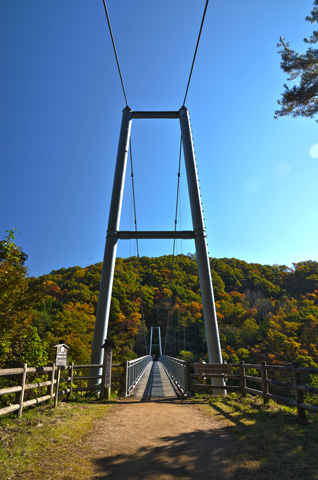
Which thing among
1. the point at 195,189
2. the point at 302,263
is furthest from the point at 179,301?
the point at 195,189

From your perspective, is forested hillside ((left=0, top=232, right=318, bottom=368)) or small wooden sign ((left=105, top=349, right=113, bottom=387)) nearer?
small wooden sign ((left=105, top=349, right=113, bottom=387))

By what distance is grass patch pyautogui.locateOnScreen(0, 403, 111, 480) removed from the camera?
2.84 m

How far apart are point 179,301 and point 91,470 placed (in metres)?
53.2

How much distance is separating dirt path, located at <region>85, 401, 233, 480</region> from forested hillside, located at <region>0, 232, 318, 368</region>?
7.67 m

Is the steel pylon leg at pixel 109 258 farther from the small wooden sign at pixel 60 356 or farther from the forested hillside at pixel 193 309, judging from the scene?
the forested hillside at pixel 193 309

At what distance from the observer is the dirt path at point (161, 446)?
9.68 feet

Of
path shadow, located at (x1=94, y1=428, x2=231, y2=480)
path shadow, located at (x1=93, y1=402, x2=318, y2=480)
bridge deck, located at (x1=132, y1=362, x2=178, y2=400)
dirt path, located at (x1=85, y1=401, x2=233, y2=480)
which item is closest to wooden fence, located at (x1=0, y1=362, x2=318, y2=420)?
path shadow, located at (x1=93, y1=402, x2=318, y2=480)

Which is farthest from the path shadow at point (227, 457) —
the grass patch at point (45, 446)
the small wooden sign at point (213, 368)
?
the small wooden sign at point (213, 368)

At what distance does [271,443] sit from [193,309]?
51.1 m

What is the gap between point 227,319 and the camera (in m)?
47.3

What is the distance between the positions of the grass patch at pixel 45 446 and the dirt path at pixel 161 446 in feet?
0.55

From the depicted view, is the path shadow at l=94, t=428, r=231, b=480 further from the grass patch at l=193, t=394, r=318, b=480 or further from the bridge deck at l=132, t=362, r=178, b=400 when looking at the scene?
the bridge deck at l=132, t=362, r=178, b=400

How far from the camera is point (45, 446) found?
11.5 feet

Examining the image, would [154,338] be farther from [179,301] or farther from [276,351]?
[276,351]
